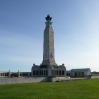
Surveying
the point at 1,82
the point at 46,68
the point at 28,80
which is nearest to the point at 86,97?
the point at 1,82

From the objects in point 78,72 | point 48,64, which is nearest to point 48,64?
point 48,64

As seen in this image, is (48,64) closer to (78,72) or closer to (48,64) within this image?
(48,64)

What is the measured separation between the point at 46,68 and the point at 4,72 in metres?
28.0

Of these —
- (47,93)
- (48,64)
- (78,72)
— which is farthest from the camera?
(78,72)

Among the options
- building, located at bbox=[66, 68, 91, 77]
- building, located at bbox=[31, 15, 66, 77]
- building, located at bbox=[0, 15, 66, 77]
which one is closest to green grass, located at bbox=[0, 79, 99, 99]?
building, located at bbox=[31, 15, 66, 77]

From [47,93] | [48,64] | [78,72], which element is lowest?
[47,93]

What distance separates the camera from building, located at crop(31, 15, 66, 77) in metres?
79.7

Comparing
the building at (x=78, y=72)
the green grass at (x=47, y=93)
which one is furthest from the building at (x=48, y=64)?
the green grass at (x=47, y=93)

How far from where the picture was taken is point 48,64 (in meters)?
79.4

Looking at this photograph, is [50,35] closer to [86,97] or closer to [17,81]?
[17,81]

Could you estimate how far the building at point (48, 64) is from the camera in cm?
7969

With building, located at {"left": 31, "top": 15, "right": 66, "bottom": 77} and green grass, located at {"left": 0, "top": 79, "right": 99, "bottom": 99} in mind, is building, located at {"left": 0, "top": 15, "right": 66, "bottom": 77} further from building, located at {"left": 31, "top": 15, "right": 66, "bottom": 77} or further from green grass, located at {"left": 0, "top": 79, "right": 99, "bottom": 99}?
green grass, located at {"left": 0, "top": 79, "right": 99, "bottom": 99}

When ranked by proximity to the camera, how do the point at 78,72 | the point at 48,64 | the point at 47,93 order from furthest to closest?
the point at 78,72 → the point at 48,64 → the point at 47,93

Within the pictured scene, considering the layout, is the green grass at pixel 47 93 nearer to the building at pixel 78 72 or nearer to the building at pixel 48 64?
the building at pixel 48 64
